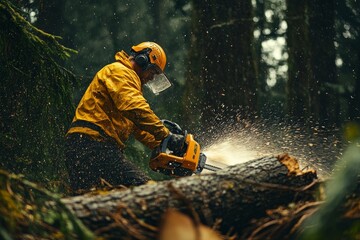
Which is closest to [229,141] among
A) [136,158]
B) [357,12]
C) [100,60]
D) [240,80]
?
[240,80]

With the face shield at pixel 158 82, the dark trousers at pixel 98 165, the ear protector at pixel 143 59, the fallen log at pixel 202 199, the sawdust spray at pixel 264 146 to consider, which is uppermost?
the ear protector at pixel 143 59

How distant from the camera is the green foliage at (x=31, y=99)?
540cm

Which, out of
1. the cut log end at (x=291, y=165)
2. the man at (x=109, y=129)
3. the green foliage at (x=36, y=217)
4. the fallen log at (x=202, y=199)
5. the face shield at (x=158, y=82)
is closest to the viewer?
the green foliage at (x=36, y=217)

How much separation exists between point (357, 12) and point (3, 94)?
11589mm

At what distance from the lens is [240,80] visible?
7617 mm

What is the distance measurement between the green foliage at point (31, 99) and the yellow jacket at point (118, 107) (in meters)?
0.56

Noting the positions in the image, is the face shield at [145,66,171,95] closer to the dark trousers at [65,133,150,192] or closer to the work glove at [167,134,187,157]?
the work glove at [167,134,187,157]

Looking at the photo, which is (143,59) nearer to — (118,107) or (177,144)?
(118,107)

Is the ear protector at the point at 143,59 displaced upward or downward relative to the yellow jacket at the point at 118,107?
upward

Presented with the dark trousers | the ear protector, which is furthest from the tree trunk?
the dark trousers

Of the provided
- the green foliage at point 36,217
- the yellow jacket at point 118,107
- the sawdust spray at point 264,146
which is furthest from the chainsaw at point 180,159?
the green foliage at point 36,217

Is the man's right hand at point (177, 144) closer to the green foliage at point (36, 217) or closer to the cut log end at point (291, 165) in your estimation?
the cut log end at point (291, 165)

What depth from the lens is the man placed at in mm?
5512

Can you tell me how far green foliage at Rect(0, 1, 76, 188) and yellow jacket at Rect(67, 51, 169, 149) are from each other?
0.56 metres
